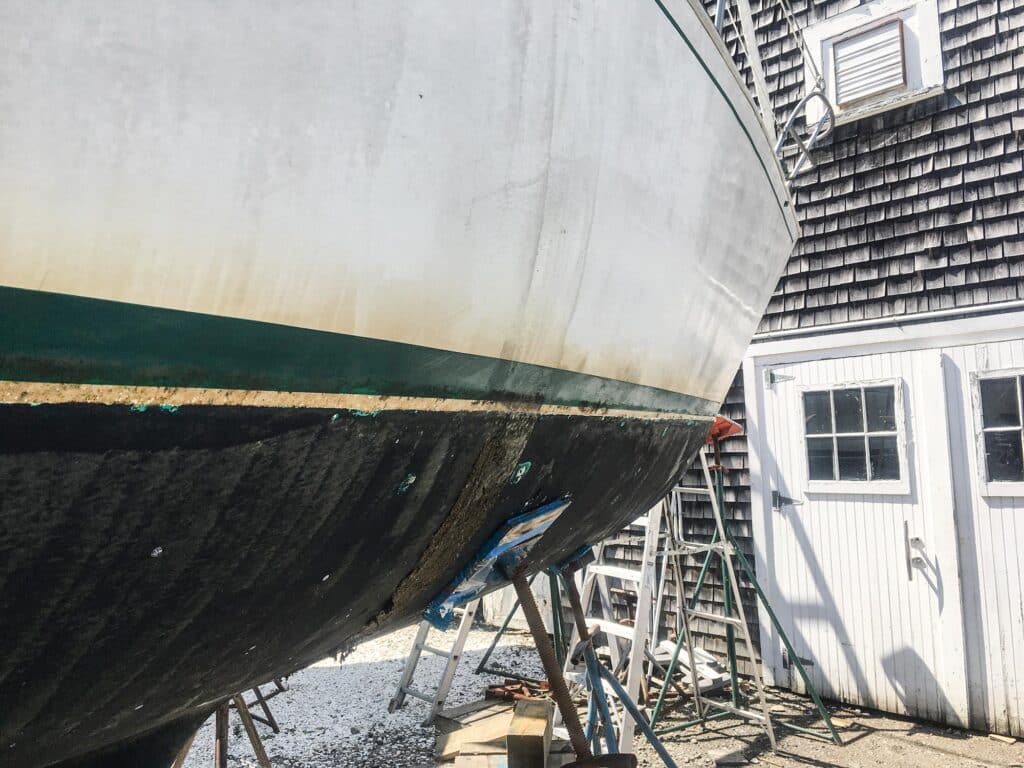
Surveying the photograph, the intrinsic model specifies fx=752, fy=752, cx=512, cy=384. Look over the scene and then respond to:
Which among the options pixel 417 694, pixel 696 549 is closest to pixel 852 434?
pixel 696 549

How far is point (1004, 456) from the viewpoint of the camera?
4.41m

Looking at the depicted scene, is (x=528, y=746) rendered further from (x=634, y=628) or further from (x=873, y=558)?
(x=873, y=558)

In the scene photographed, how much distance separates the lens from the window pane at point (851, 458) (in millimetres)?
4898

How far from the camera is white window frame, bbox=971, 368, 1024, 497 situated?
4352mm

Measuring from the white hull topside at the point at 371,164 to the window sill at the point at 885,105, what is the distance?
4169 millimetres

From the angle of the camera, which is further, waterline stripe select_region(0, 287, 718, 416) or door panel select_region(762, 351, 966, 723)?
door panel select_region(762, 351, 966, 723)

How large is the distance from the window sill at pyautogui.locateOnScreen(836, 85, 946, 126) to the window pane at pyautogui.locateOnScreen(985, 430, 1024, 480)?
7.14 feet

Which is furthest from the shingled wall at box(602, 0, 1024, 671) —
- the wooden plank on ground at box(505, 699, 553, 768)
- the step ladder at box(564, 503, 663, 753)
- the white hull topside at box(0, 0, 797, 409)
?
the white hull topside at box(0, 0, 797, 409)

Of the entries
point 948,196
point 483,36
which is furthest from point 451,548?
point 948,196

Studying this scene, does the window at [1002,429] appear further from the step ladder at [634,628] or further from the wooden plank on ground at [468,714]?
the wooden plank on ground at [468,714]

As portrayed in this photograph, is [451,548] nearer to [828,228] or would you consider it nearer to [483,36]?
[483,36]

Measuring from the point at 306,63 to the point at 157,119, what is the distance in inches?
6.7

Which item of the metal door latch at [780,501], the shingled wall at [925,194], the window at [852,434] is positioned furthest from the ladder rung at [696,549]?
the shingled wall at [925,194]

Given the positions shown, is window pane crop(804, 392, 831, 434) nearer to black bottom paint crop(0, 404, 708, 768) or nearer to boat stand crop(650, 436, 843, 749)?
boat stand crop(650, 436, 843, 749)
